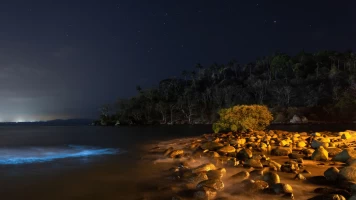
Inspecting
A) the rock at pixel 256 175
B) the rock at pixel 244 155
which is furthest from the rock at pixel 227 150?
the rock at pixel 256 175

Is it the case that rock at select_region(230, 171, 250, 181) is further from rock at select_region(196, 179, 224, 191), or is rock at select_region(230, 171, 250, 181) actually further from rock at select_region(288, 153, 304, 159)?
rock at select_region(288, 153, 304, 159)

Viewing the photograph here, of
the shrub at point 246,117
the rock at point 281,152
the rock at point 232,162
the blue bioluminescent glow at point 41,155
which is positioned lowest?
the blue bioluminescent glow at point 41,155

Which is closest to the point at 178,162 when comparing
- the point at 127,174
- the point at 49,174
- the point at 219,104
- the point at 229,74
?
the point at 127,174

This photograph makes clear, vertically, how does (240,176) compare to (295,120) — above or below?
below

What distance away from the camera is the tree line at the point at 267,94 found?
90.1 m

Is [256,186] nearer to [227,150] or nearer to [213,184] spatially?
[213,184]

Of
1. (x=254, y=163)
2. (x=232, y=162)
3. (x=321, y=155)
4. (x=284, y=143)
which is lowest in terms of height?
(x=232, y=162)

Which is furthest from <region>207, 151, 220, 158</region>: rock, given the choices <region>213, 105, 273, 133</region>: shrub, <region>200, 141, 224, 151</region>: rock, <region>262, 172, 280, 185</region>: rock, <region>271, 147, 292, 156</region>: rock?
<region>213, 105, 273, 133</region>: shrub

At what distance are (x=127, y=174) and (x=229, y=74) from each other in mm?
156276

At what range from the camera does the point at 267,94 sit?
119m

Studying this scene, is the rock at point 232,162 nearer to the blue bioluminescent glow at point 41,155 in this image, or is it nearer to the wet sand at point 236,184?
the wet sand at point 236,184

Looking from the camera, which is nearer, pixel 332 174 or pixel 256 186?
pixel 256 186

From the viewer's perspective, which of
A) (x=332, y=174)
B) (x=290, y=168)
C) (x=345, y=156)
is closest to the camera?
(x=332, y=174)


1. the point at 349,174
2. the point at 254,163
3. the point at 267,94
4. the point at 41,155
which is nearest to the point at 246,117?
the point at 254,163
